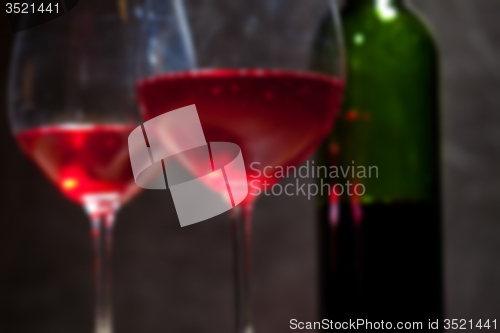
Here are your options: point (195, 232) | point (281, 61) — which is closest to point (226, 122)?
point (281, 61)

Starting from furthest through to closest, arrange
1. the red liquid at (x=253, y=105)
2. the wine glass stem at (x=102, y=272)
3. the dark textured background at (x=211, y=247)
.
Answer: the dark textured background at (x=211, y=247)
the wine glass stem at (x=102, y=272)
the red liquid at (x=253, y=105)

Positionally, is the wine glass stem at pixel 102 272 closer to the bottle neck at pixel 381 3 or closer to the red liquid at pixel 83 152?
the red liquid at pixel 83 152

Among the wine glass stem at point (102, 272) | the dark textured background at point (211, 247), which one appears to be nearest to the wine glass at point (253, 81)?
the wine glass stem at point (102, 272)

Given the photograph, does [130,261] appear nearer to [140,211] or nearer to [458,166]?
[140,211]

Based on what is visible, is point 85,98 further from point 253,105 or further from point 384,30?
point 384,30

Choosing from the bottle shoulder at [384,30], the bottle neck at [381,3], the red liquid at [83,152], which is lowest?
the red liquid at [83,152]

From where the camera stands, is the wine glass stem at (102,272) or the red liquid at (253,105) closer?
the red liquid at (253,105)

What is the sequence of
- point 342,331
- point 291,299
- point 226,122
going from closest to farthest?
point 226,122
point 342,331
point 291,299

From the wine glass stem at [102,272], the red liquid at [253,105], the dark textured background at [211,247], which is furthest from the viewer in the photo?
the dark textured background at [211,247]

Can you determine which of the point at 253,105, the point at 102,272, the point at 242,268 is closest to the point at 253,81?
the point at 253,105
